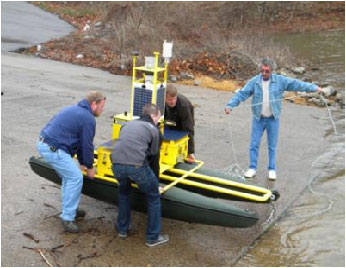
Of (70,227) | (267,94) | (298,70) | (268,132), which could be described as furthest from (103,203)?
(298,70)

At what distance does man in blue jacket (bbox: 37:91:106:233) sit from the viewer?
5316 mm

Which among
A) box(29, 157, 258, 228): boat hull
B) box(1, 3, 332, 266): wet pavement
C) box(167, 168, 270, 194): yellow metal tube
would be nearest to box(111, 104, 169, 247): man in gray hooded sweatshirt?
box(29, 157, 258, 228): boat hull


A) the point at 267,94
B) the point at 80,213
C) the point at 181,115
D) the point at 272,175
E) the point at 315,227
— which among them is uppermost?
the point at 267,94

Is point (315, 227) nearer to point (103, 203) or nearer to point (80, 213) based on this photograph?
point (103, 203)

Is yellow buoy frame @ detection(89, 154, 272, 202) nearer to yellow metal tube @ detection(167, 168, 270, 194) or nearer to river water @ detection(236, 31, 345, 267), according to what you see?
yellow metal tube @ detection(167, 168, 270, 194)

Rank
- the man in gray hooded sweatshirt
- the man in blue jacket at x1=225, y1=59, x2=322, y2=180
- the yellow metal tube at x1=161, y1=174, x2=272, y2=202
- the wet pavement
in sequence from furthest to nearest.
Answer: the man in blue jacket at x1=225, y1=59, x2=322, y2=180 < the yellow metal tube at x1=161, y1=174, x2=272, y2=202 < the wet pavement < the man in gray hooded sweatshirt

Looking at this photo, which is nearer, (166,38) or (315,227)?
(315,227)

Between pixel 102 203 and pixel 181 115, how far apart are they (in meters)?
1.63

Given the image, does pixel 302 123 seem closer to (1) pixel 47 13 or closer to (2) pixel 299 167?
(2) pixel 299 167

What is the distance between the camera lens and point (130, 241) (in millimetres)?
5445

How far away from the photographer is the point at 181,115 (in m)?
6.37

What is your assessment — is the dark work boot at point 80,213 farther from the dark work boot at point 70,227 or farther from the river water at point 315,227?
the river water at point 315,227

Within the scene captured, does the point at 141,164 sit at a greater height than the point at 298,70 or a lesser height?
lesser

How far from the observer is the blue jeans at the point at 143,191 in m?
5.09
